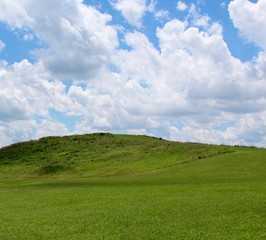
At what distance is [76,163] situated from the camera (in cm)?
7488

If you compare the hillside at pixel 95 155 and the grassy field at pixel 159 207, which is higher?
the hillside at pixel 95 155

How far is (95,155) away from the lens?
264 feet

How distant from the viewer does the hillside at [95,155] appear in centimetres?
6519

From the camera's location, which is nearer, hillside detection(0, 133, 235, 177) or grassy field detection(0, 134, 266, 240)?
grassy field detection(0, 134, 266, 240)

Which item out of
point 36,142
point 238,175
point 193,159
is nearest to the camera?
point 238,175

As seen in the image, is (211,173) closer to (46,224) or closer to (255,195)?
(255,195)

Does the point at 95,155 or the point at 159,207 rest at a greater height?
the point at 95,155

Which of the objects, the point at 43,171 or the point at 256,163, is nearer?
the point at 256,163

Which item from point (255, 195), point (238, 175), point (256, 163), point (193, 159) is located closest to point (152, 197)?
A: point (255, 195)

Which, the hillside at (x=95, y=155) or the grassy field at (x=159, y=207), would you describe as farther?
the hillside at (x=95, y=155)

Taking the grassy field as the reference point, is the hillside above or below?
above

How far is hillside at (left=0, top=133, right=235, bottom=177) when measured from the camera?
65188mm

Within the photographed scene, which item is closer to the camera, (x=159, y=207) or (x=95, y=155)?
(x=159, y=207)

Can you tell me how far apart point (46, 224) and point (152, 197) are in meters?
10.1
